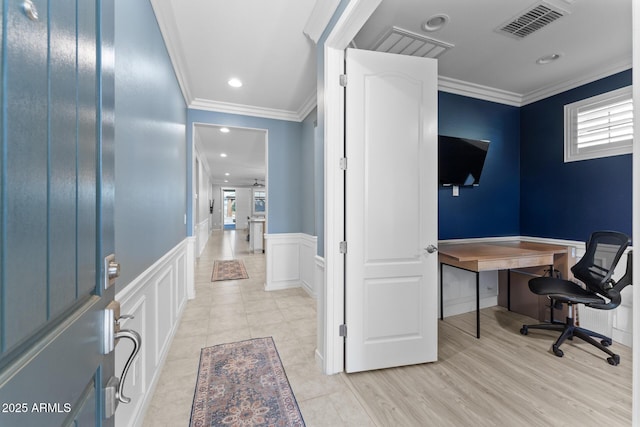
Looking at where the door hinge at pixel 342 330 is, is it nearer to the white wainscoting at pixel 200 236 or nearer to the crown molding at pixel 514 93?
the crown molding at pixel 514 93

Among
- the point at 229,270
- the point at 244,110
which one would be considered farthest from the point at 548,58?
the point at 229,270

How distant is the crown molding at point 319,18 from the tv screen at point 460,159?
171 cm

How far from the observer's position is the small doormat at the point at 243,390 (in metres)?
1.56

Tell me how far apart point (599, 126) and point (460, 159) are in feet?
4.32

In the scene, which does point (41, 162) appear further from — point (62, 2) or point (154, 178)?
point (154, 178)

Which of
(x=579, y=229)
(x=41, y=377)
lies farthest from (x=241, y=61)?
(x=579, y=229)

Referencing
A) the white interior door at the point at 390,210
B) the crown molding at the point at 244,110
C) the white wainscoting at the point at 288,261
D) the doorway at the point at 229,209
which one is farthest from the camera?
the doorway at the point at 229,209

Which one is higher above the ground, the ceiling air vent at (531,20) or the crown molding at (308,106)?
the ceiling air vent at (531,20)

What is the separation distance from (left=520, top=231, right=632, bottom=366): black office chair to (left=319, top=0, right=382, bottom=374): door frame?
6.20 feet

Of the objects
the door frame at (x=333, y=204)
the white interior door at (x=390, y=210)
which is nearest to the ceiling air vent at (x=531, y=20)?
the white interior door at (x=390, y=210)

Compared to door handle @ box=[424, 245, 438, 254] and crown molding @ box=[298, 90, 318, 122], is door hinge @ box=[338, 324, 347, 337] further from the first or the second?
crown molding @ box=[298, 90, 318, 122]

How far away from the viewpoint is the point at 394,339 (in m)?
2.02

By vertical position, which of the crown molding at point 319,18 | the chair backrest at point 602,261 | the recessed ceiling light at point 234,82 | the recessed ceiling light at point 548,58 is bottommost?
the chair backrest at point 602,261

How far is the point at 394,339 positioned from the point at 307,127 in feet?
9.68
